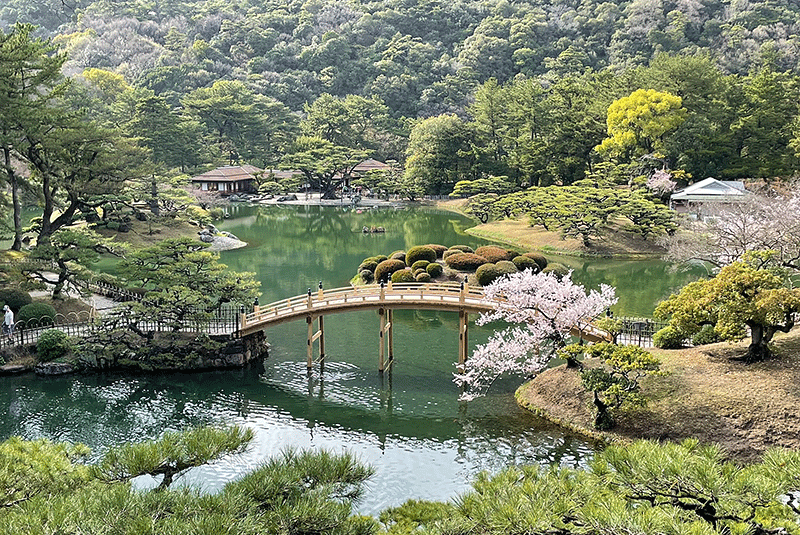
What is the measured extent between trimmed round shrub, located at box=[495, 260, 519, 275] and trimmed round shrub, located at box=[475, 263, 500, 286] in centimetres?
21

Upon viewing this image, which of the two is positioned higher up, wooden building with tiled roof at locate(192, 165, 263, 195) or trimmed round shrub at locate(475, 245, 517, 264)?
wooden building with tiled roof at locate(192, 165, 263, 195)

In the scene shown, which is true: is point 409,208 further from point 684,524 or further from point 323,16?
point 323,16

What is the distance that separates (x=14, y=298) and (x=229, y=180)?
4373 centimetres

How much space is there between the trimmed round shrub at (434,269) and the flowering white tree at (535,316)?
36.3 ft

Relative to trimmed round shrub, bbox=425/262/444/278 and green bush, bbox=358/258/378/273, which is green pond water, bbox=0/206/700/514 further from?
green bush, bbox=358/258/378/273

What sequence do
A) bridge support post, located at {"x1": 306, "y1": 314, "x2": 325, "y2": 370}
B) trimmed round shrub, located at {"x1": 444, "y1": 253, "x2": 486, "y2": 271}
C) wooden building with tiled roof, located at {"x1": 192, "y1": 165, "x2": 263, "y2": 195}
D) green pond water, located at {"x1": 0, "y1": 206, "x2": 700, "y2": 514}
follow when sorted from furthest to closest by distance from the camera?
wooden building with tiled roof, located at {"x1": 192, "y1": 165, "x2": 263, "y2": 195}, trimmed round shrub, located at {"x1": 444, "y1": 253, "x2": 486, "y2": 271}, bridge support post, located at {"x1": 306, "y1": 314, "x2": 325, "y2": 370}, green pond water, located at {"x1": 0, "y1": 206, "x2": 700, "y2": 514}

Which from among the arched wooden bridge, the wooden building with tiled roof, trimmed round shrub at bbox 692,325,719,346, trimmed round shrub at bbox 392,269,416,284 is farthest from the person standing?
the wooden building with tiled roof

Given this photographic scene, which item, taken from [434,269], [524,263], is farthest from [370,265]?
[524,263]

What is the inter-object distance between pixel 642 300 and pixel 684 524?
86.0ft

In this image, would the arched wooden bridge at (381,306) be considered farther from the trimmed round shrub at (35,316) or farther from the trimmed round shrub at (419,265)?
the trimmed round shrub at (419,265)

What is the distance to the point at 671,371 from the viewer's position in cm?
1806

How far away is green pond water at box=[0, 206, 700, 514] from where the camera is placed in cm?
1634

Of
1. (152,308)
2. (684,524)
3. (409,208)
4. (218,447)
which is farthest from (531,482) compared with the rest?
(409,208)

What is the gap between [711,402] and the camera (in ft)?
54.9
